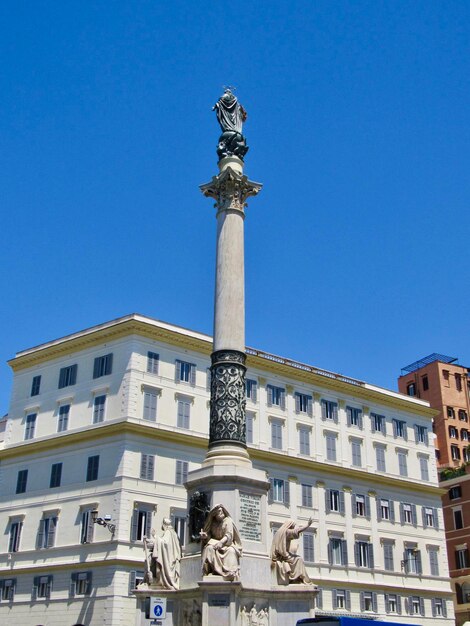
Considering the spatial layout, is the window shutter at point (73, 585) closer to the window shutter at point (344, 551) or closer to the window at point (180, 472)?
the window at point (180, 472)

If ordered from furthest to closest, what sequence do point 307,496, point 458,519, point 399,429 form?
point 458,519
point 399,429
point 307,496

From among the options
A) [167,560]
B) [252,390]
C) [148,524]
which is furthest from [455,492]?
[167,560]

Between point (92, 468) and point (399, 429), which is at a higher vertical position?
point (399, 429)

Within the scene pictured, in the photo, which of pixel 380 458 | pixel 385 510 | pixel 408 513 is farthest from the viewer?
pixel 408 513

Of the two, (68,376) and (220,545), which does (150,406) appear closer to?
(68,376)

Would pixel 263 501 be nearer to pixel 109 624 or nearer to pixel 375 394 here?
pixel 109 624

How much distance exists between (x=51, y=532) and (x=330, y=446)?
20.9 metres

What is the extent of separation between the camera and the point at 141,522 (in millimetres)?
46969

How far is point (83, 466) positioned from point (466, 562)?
120 ft

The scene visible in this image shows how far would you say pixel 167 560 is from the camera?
2461cm

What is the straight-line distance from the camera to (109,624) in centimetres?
4406

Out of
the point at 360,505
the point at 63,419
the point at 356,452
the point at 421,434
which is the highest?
the point at 421,434

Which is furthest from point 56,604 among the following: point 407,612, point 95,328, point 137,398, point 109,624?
point 407,612

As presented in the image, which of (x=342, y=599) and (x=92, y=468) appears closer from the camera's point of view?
(x=92, y=468)
